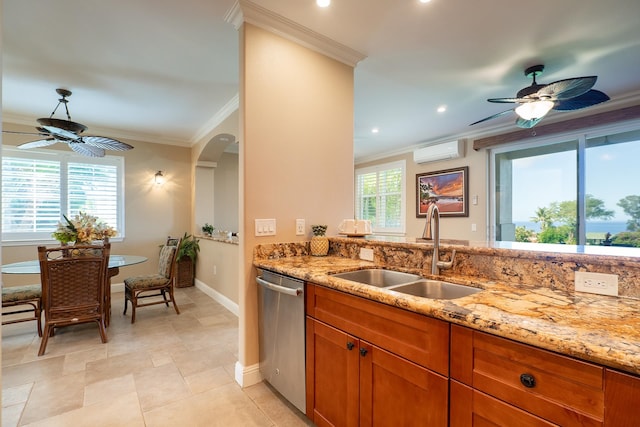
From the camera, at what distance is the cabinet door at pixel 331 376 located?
4.82ft

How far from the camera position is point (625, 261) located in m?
1.20

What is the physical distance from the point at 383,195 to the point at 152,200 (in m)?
4.69

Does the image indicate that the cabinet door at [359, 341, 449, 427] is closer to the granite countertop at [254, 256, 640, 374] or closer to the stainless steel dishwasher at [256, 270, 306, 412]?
the granite countertop at [254, 256, 640, 374]

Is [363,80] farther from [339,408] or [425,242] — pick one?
[339,408]

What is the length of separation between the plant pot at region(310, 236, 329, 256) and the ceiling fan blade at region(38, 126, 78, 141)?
292 cm

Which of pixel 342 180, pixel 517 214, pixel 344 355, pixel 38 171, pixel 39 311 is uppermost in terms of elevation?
pixel 38 171

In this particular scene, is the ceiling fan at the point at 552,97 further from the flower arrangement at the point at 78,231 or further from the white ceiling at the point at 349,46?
the flower arrangement at the point at 78,231

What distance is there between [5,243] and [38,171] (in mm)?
1106

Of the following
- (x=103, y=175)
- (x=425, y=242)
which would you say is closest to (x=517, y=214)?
(x=425, y=242)

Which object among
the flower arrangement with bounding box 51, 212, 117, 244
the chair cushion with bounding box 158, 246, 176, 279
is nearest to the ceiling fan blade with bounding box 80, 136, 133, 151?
the flower arrangement with bounding box 51, 212, 117, 244

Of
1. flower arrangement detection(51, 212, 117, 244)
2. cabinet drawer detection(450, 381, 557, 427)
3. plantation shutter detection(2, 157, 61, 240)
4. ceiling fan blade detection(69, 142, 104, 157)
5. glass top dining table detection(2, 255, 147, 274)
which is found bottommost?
cabinet drawer detection(450, 381, 557, 427)

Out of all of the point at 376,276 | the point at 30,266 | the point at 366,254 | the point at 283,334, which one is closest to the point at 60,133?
the point at 30,266

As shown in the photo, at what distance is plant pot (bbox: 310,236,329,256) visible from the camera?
2432mm

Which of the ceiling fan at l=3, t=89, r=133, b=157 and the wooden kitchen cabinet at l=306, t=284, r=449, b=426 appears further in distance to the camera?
the ceiling fan at l=3, t=89, r=133, b=157
